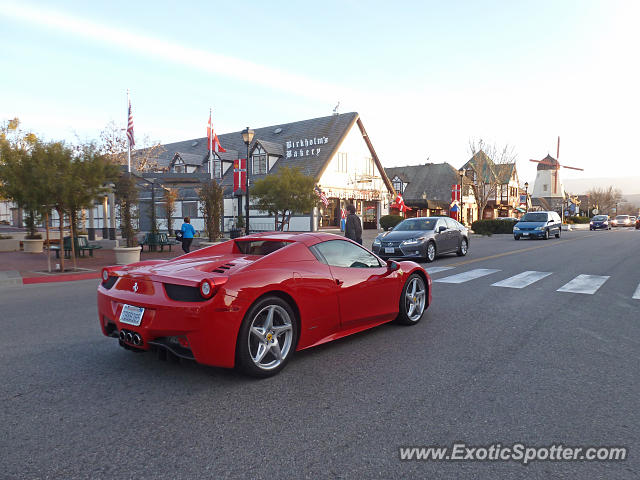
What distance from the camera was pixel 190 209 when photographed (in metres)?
41.3

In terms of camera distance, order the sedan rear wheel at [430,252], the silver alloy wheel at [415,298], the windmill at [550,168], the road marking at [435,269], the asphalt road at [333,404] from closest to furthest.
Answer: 1. the asphalt road at [333,404]
2. the silver alloy wheel at [415,298]
3. the road marking at [435,269]
4. the sedan rear wheel at [430,252]
5. the windmill at [550,168]

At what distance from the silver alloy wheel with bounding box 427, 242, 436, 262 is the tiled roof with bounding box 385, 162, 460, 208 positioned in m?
43.3

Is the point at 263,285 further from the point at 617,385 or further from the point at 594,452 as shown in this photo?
the point at 617,385

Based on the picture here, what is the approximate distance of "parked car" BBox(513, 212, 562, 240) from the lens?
2906 centimetres

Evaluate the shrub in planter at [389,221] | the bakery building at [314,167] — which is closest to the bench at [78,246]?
the bakery building at [314,167]

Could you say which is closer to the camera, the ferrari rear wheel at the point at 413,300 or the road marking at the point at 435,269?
the ferrari rear wheel at the point at 413,300

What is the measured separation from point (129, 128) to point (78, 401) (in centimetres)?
2780

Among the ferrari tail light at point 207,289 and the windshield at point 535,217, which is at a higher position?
the ferrari tail light at point 207,289

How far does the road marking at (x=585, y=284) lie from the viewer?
9.61 meters

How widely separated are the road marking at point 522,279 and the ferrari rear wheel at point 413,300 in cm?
408

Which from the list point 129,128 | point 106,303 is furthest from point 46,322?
point 129,128

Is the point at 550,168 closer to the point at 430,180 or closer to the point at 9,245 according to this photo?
the point at 430,180

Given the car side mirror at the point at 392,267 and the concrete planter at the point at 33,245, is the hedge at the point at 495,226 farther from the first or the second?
the car side mirror at the point at 392,267

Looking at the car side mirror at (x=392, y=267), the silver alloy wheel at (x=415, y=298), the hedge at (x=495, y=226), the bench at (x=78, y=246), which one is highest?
the car side mirror at (x=392, y=267)
